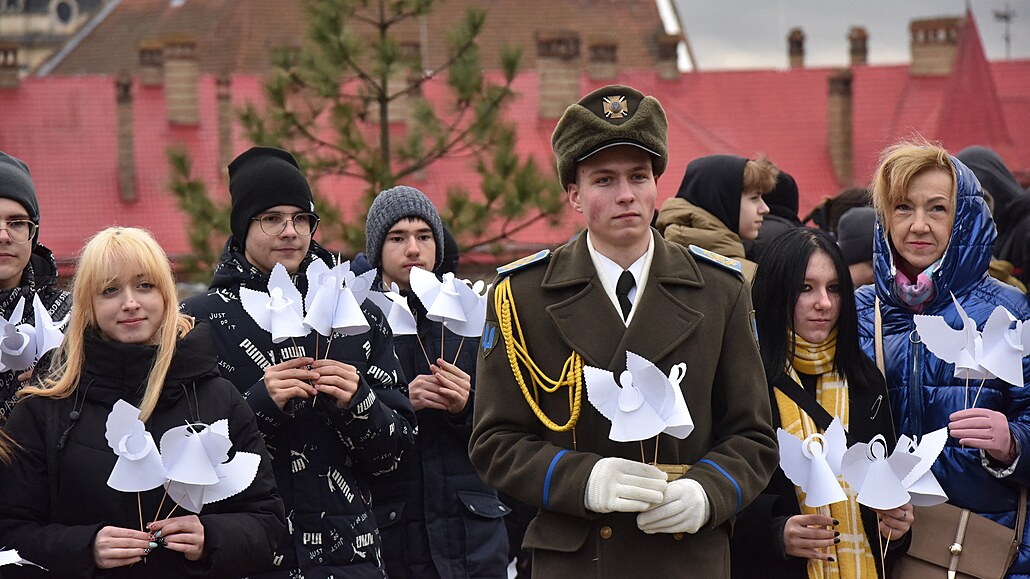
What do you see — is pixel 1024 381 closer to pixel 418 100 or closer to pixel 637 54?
pixel 418 100

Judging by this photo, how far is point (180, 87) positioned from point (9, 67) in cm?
391

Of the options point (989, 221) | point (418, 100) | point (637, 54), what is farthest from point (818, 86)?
point (989, 221)

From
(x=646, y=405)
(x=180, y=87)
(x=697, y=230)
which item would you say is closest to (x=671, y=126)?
(x=180, y=87)

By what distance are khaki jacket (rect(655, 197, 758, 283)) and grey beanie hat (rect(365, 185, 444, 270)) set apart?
1.00m

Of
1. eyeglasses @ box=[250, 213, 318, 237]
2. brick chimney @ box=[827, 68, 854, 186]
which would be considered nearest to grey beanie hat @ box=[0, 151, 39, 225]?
eyeglasses @ box=[250, 213, 318, 237]

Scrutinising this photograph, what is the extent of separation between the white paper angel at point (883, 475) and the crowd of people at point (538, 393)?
0.66 ft

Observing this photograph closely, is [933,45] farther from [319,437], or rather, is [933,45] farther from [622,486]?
[622,486]

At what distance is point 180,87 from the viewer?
32.2m

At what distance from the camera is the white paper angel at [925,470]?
12.7ft

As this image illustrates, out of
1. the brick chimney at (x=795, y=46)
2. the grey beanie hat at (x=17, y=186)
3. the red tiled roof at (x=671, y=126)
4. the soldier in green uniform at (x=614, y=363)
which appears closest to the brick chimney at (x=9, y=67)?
the red tiled roof at (x=671, y=126)

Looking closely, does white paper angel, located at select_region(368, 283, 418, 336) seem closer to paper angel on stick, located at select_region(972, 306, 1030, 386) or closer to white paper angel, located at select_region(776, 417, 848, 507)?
white paper angel, located at select_region(776, 417, 848, 507)

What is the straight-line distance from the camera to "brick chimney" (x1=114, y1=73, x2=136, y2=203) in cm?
3100

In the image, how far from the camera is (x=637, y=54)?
1700 inches

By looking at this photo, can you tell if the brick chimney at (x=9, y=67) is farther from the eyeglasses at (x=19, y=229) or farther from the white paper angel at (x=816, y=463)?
the white paper angel at (x=816, y=463)
